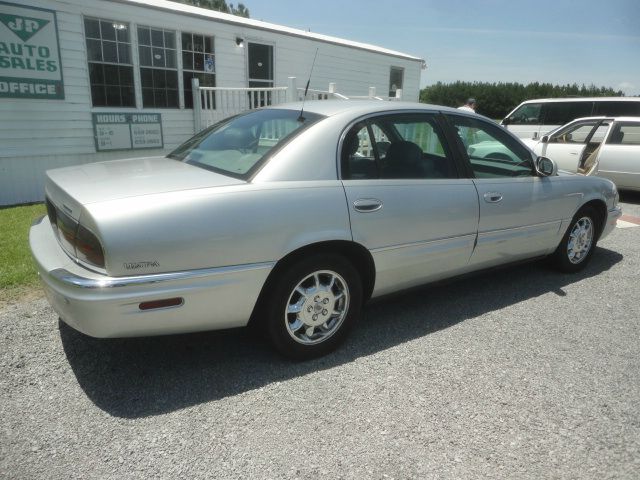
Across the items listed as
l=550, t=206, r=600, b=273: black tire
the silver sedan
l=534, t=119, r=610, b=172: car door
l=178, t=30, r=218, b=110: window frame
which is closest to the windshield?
the silver sedan

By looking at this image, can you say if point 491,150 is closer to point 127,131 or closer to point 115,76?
point 127,131

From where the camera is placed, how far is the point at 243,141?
11.0ft

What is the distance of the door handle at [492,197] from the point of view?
373 cm

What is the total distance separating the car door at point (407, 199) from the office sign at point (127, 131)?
6829 millimetres

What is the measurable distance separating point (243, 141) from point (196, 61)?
7.41 meters

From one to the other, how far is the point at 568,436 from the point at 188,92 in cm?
933

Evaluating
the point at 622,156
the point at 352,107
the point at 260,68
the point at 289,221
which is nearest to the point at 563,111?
the point at 622,156

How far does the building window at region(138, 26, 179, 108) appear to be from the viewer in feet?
29.5

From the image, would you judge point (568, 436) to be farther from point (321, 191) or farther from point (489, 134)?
point (489, 134)

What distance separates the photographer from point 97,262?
94.1 inches

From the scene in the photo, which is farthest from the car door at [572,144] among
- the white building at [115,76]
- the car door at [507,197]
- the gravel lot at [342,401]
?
the gravel lot at [342,401]

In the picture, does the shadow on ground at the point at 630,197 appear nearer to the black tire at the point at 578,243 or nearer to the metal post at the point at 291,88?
the black tire at the point at 578,243

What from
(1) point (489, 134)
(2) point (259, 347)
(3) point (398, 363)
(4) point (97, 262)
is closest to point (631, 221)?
(1) point (489, 134)

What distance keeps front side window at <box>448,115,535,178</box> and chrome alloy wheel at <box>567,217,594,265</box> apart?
100cm
